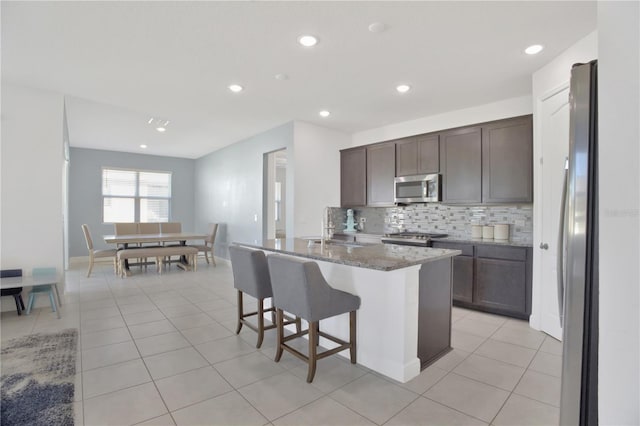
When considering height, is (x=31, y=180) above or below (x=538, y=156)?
below

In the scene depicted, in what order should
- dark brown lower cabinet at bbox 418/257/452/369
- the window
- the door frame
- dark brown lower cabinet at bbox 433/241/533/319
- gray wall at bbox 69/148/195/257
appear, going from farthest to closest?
the window
gray wall at bbox 69/148/195/257
dark brown lower cabinet at bbox 433/241/533/319
the door frame
dark brown lower cabinet at bbox 418/257/452/369

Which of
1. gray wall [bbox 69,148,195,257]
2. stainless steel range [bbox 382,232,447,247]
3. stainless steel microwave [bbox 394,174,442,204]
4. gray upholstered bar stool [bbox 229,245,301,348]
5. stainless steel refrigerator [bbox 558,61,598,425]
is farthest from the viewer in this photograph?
gray wall [bbox 69,148,195,257]

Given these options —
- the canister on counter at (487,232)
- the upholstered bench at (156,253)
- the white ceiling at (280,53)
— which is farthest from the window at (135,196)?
the canister on counter at (487,232)

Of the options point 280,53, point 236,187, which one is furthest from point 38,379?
point 236,187

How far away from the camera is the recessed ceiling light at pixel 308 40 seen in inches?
106

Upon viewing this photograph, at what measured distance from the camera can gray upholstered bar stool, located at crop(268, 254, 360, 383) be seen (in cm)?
217

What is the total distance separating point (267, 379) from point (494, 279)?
2.82 metres

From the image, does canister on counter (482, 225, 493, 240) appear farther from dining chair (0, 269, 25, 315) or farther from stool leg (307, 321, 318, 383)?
dining chair (0, 269, 25, 315)

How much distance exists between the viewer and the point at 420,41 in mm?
2754

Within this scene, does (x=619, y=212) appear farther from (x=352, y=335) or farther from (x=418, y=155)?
(x=418, y=155)

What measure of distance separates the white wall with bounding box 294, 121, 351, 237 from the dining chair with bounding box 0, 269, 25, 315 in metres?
3.39

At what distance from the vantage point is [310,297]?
217 cm

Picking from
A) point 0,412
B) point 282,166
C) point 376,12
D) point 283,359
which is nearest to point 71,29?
point 376,12

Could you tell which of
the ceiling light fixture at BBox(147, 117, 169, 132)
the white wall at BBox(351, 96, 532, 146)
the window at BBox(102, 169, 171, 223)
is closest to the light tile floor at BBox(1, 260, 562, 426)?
the white wall at BBox(351, 96, 532, 146)
